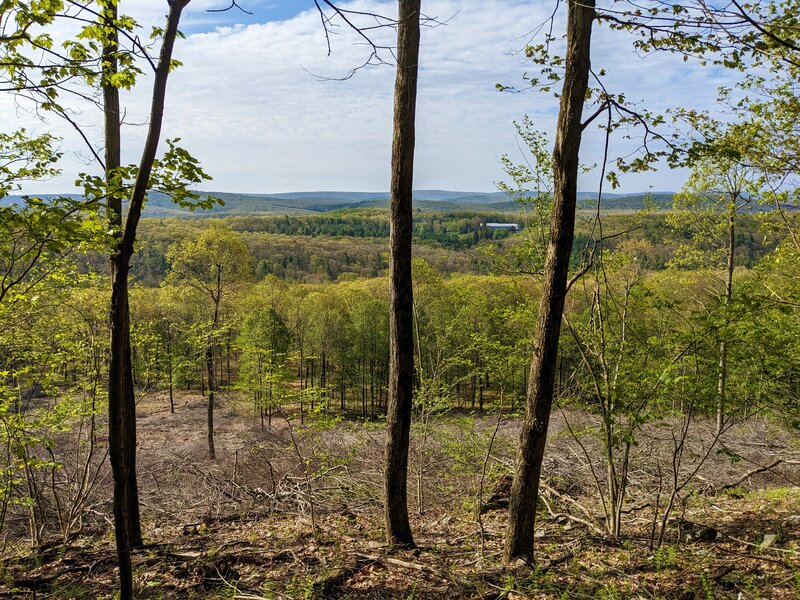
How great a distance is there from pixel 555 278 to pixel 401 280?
1.56 meters

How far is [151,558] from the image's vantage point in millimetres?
5586

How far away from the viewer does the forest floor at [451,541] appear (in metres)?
4.42

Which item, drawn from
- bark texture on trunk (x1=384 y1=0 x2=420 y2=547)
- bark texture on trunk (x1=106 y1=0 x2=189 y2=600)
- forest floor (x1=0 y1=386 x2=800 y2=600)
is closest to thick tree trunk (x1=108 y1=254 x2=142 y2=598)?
bark texture on trunk (x1=106 y1=0 x2=189 y2=600)

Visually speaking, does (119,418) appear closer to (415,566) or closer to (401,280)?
(401,280)

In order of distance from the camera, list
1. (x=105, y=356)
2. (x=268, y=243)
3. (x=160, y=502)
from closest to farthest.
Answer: (x=105, y=356) < (x=160, y=502) < (x=268, y=243)

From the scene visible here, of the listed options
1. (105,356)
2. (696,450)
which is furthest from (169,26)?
(696,450)

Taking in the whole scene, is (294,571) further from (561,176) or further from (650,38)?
(650,38)

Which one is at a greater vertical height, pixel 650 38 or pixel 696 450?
pixel 650 38

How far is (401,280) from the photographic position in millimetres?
5156

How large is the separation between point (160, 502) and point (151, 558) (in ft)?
17.1

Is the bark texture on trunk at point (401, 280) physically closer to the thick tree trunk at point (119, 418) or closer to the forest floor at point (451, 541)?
the forest floor at point (451, 541)

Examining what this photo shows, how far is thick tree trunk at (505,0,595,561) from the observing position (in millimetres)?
4211

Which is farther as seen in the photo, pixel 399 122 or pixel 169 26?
pixel 399 122

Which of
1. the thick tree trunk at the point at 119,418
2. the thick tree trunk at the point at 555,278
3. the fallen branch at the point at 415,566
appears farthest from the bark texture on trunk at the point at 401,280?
the thick tree trunk at the point at 119,418
